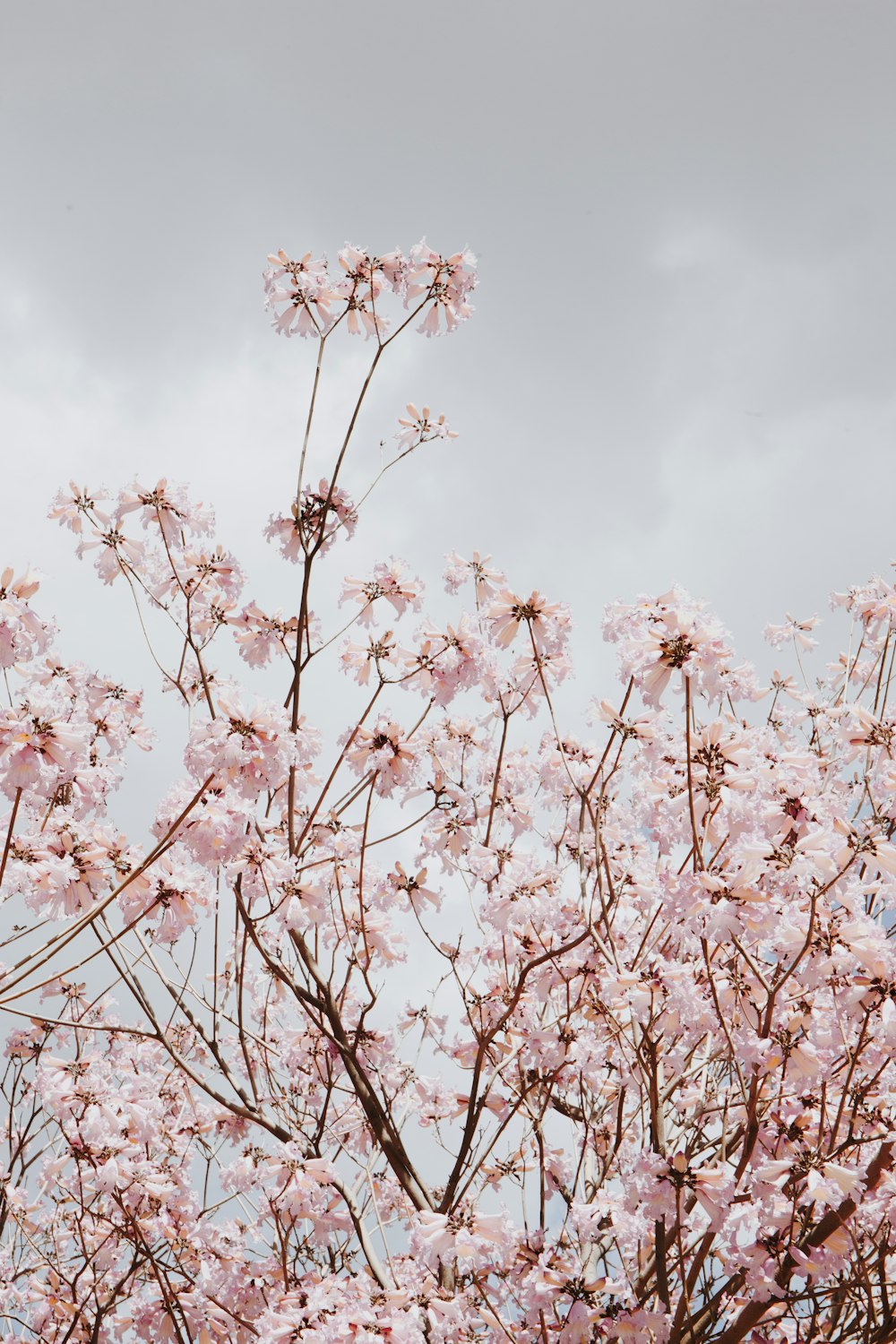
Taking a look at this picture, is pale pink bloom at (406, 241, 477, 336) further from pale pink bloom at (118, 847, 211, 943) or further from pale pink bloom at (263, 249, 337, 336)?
pale pink bloom at (118, 847, 211, 943)

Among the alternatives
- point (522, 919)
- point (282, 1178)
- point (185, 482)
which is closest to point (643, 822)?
point (522, 919)

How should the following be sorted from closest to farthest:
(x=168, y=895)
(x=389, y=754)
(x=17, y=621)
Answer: (x=17, y=621)
(x=168, y=895)
(x=389, y=754)

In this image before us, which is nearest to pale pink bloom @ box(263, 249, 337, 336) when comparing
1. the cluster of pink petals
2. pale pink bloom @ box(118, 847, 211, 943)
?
the cluster of pink petals

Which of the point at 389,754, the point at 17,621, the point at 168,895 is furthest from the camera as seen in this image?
the point at 389,754

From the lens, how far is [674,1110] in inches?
168

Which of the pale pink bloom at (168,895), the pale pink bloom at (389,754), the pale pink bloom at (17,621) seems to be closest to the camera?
the pale pink bloom at (17,621)

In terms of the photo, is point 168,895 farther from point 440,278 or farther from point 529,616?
point 440,278

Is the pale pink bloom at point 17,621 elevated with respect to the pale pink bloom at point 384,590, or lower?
lower

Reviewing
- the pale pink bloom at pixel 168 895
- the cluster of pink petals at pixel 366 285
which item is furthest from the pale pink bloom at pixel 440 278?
the pale pink bloom at pixel 168 895

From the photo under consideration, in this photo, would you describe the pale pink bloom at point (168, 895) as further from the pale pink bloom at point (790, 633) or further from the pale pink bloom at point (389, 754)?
the pale pink bloom at point (790, 633)

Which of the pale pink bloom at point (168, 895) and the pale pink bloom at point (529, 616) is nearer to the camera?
the pale pink bloom at point (168, 895)

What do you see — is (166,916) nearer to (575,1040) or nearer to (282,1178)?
(282,1178)

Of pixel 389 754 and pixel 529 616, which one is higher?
pixel 529 616

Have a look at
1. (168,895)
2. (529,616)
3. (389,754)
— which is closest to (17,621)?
(168,895)
